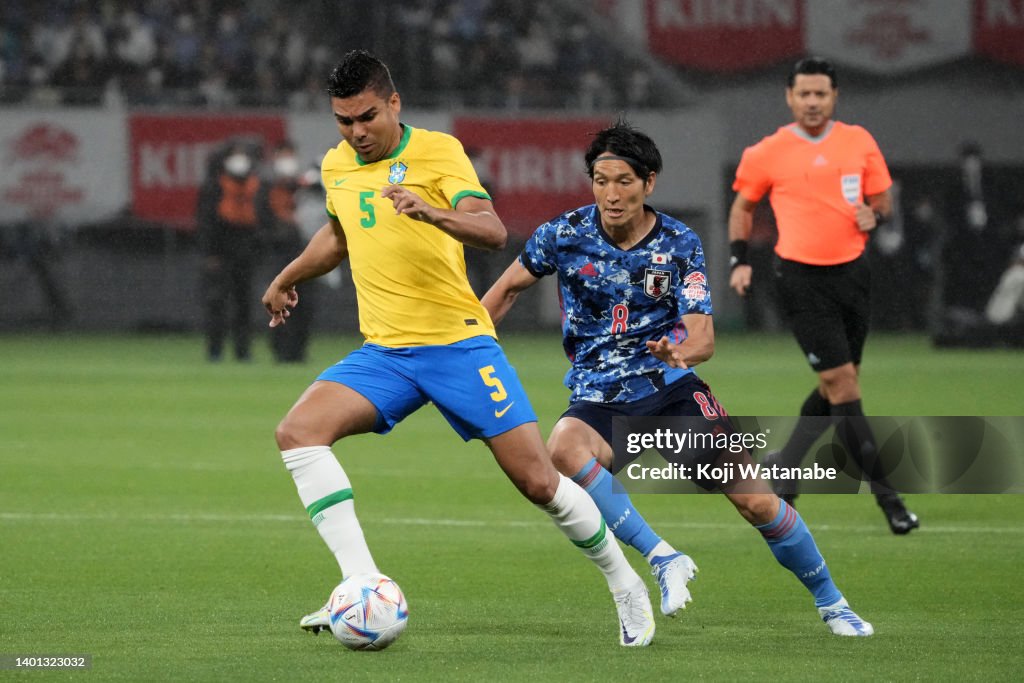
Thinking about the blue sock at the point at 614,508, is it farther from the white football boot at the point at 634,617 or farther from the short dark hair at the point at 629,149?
the short dark hair at the point at 629,149

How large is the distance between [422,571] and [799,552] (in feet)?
6.61

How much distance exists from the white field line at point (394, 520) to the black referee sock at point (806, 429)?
499 millimetres

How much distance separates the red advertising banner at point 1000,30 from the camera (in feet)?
108

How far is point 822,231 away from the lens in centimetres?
955

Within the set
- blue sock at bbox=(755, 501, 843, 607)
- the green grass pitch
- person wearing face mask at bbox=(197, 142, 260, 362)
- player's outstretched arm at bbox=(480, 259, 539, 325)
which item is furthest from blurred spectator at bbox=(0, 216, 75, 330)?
blue sock at bbox=(755, 501, 843, 607)

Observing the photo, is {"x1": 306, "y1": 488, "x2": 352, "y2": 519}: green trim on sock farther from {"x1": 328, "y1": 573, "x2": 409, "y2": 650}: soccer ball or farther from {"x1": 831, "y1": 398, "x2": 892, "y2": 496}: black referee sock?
{"x1": 831, "y1": 398, "x2": 892, "y2": 496}: black referee sock

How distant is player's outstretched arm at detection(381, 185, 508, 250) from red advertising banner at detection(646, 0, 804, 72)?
26.8 metres

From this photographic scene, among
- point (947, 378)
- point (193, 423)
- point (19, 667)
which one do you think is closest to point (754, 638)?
point (19, 667)

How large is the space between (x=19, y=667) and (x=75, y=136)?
21.6m

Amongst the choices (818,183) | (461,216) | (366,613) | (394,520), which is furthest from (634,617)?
(818,183)

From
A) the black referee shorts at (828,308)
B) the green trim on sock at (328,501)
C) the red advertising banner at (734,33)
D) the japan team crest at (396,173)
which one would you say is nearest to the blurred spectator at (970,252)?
the red advertising banner at (734,33)

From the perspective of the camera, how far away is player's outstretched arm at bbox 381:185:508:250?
18.6 ft

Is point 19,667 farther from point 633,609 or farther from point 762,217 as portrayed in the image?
point 762,217

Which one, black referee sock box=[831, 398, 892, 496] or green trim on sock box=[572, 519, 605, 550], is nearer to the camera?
green trim on sock box=[572, 519, 605, 550]
